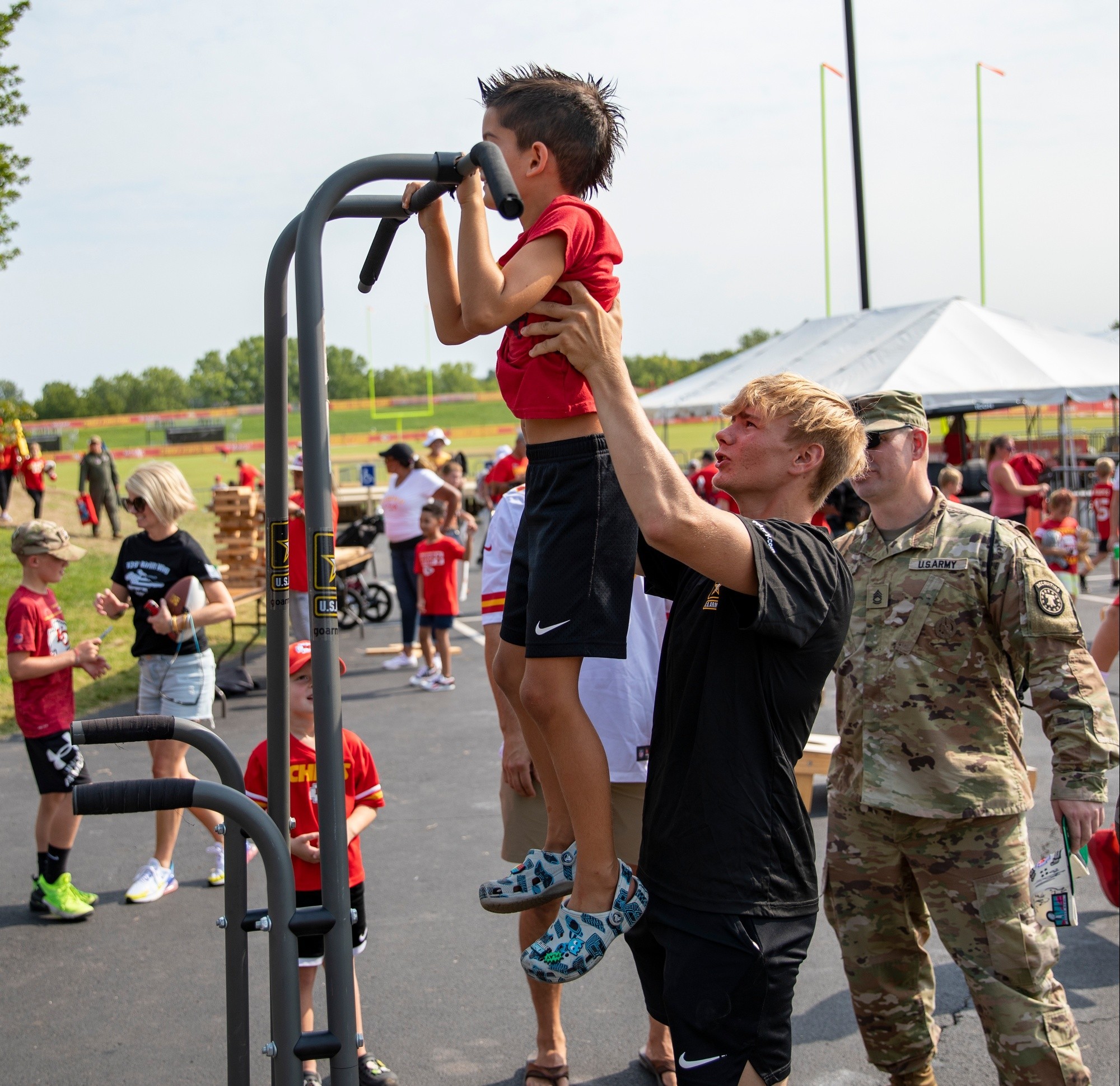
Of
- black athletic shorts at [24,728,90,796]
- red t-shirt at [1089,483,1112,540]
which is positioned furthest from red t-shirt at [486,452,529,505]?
red t-shirt at [1089,483,1112,540]

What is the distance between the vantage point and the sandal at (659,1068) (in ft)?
11.5

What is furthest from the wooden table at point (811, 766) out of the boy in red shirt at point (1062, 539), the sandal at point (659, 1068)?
the boy in red shirt at point (1062, 539)

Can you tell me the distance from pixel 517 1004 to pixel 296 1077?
2245mm

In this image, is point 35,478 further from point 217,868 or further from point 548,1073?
point 548,1073

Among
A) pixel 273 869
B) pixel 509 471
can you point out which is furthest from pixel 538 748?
pixel 509 471

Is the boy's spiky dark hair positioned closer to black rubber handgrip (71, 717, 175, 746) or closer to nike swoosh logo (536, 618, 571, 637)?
nike swoosh logo (536, 618, 571, 637)

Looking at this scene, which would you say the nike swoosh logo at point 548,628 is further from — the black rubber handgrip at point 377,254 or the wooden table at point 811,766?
the wooden table at point 811,766

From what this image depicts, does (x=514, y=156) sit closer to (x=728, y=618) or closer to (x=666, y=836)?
(x=728, y=618)

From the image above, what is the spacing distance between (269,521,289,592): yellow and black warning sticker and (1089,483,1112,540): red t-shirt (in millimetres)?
13852

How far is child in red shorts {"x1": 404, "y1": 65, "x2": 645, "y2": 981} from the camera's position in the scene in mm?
2062

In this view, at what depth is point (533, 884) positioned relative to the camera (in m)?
2.31

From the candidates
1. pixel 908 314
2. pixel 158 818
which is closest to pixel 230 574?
pixel 158 818

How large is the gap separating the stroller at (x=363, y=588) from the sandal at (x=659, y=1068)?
915 cm

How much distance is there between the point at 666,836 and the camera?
7.01 feet
